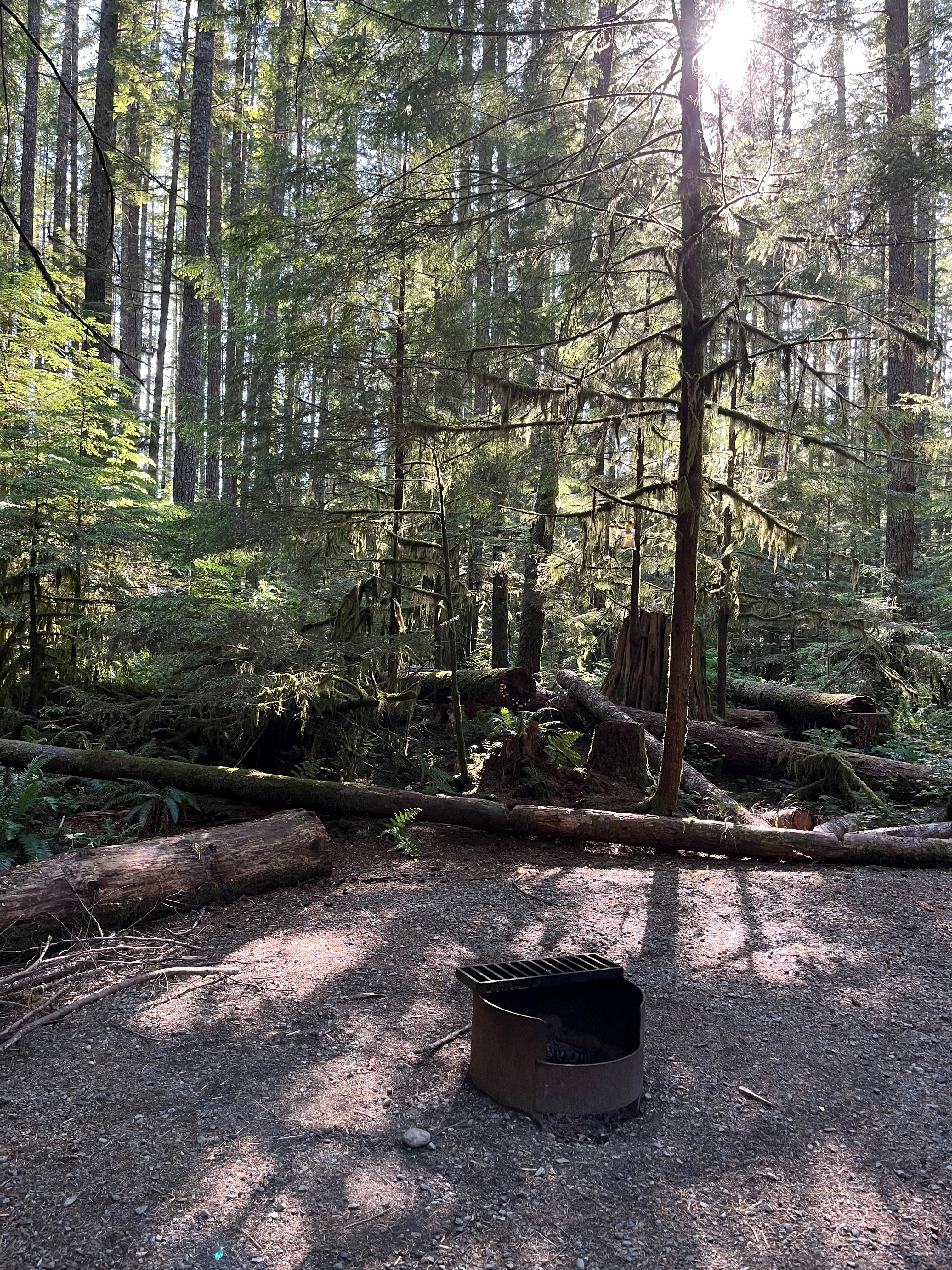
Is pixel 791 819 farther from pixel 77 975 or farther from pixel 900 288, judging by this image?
pixel 900 288

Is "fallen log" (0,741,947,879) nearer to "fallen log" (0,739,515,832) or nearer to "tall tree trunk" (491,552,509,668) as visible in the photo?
"fallen log" (0,739,515,832)

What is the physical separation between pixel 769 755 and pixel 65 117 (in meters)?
26.2

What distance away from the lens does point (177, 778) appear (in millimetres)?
7332

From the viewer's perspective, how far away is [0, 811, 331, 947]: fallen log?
4738mm

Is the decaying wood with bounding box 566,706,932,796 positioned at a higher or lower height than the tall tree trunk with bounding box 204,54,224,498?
lower

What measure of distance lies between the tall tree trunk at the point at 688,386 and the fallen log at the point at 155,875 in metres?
3.45

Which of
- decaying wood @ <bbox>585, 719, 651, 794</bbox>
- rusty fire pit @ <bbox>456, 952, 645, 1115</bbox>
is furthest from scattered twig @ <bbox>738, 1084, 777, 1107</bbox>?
decaying wood @ <bbox>585, 719, 651, 794</bbox>

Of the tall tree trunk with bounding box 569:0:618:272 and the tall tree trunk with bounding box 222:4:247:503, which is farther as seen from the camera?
the tall tree trunk with bounding box 222:4:247:503

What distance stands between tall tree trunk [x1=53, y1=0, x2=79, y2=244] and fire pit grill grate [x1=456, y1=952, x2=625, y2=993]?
23.0 m

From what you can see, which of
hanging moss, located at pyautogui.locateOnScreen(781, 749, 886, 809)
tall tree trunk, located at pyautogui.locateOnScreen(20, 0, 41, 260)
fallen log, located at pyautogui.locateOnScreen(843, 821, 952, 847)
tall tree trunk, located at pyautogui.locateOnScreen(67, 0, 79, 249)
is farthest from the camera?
tall tree trunk, located at pyautogui.locateOnScreen(67, 0, 79, 249)

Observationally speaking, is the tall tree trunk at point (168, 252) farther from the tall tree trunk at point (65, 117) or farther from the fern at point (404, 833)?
the fern at point (404, 833)

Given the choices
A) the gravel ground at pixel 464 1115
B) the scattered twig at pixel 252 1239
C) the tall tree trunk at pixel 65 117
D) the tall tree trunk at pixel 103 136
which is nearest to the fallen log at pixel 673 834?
the gravel ground at pixel 464 1115

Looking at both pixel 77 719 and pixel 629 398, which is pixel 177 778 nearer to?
pixel 77 719

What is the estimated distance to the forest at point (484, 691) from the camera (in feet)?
9.80
